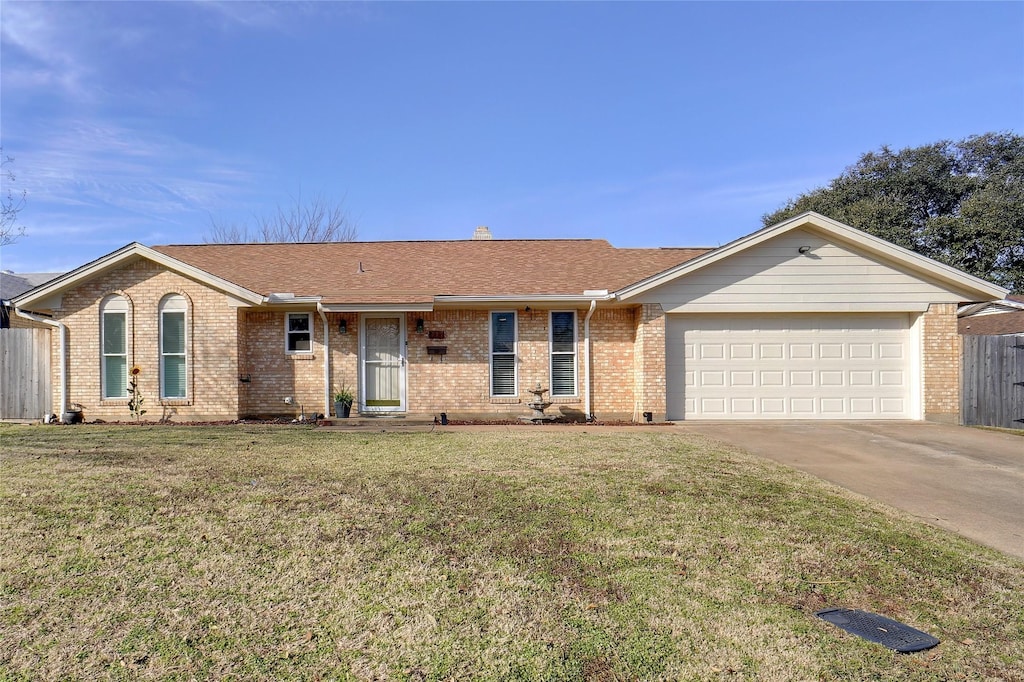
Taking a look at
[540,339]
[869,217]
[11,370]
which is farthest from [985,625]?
[869,217]

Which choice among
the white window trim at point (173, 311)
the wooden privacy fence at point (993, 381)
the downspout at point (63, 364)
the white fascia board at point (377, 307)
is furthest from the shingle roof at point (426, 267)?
the wooden privacy fence at point (993, 381)

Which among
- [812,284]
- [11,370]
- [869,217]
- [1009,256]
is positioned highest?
[869,217]

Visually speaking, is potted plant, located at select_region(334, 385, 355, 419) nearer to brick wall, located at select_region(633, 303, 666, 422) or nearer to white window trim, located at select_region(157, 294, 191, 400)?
white window trim, located at select_region(157, 294, 191, 400)

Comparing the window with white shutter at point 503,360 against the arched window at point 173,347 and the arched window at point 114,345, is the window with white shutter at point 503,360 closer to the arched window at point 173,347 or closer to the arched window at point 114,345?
the arched window at point 173,347

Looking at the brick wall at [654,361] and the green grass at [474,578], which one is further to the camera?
the brick wall at [654,361]

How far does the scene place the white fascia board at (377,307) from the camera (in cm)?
1154

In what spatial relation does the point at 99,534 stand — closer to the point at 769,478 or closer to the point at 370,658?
the point at 370,658

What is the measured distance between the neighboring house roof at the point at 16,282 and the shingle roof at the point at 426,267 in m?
17.3

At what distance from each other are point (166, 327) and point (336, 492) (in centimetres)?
862

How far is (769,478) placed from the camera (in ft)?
20.9

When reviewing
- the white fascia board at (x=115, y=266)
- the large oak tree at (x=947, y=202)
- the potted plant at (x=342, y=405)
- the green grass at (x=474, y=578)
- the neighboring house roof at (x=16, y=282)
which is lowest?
the green grass at (x=474, y=578)

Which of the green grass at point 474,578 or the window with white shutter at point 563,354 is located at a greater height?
the window with white shutter at point 563,354

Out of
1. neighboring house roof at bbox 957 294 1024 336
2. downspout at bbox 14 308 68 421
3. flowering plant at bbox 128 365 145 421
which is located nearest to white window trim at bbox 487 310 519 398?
flowering plant at bbox 128 365 145 421

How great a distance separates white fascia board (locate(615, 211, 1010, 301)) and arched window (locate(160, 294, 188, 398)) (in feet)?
30.1
